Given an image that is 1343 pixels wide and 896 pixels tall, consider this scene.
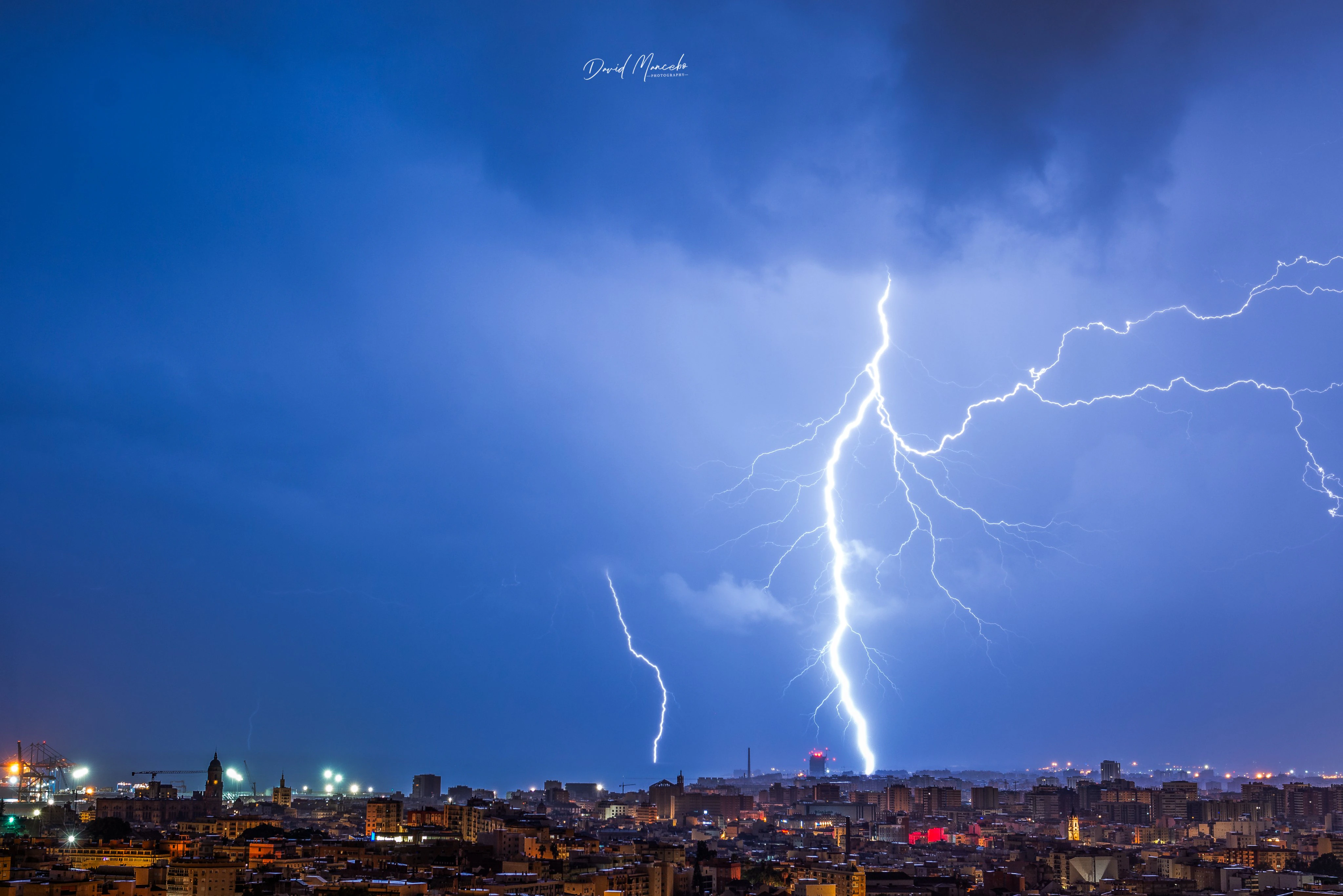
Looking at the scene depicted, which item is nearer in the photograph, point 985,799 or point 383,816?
point 383,816

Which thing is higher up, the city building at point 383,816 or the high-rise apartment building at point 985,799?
the city building at point 383,816

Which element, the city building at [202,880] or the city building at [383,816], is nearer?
the city building at [202,880]

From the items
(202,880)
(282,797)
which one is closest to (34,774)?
(282,797)

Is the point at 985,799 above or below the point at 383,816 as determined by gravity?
below

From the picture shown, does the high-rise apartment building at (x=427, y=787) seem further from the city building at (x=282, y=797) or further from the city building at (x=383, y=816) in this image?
the city building at (x=383, y=816)

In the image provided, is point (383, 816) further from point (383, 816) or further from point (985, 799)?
point (985, 799)

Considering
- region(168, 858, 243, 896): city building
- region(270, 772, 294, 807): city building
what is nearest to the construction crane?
region(270, 772, 294, 807): city building

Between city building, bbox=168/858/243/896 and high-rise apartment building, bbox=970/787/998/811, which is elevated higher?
city building, bbox=168/858/243/896

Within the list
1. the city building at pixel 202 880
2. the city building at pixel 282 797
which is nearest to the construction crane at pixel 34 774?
the city building at pixel 282 797

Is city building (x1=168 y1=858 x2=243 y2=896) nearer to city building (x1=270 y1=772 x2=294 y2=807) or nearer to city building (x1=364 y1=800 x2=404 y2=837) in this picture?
city building (x1=364 y1=800 x2=404 y2=837)

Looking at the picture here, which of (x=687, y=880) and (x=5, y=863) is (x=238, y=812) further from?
(x=5, y=863)

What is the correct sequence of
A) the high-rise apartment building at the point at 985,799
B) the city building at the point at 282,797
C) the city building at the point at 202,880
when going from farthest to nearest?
the high-rise apartment building at the point at 985,799, the city building at the point at 282,797, the city building at the point at 202,880

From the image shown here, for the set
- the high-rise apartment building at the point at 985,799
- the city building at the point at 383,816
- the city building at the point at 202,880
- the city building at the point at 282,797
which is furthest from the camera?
the high-rise apartment building at the point at 985,799
